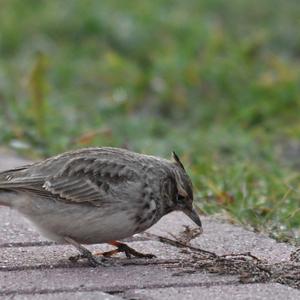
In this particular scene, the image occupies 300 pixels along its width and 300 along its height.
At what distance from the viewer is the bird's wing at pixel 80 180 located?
612 centimetres

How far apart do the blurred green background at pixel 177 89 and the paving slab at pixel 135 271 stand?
43 centimetres

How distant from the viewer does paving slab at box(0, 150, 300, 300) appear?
543cm

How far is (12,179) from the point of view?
627cm

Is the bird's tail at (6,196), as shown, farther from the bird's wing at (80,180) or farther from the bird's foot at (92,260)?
the bird's foot at (92,260)

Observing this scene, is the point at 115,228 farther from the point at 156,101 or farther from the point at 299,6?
the point at 299,6

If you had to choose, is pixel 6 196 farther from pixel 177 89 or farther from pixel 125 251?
pixel 177 89

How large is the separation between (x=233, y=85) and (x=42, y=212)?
6.32 meters

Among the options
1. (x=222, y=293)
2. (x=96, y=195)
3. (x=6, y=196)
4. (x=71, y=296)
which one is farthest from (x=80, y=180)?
(x=222, y=293)

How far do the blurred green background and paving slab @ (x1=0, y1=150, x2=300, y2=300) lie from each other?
0.43 metres

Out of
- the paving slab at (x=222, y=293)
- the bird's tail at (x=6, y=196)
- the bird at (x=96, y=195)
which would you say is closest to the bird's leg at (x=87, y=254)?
the bird at (x=96, y=195)

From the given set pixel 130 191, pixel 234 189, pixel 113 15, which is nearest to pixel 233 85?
pixel 113 15

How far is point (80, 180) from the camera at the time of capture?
6262 mm

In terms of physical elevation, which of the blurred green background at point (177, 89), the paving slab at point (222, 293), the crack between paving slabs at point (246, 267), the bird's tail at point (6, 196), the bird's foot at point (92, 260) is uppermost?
the blurred green background at point (177, 89)

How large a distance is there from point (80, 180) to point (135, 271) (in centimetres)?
67
